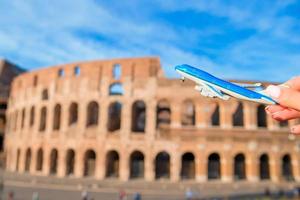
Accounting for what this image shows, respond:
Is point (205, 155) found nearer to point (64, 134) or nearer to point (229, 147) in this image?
point (229, 147)

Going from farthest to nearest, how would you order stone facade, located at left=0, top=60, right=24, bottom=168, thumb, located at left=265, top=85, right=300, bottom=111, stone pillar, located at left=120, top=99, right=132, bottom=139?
stone facade, located at left=0, top=60, right=24, bottom=168, stone pillar, located at left=120, top=99, right=132, bottom=139, thumb, located at left=265, top=85, right=300, bottom=111

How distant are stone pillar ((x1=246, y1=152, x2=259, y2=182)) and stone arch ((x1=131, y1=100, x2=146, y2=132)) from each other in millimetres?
10811

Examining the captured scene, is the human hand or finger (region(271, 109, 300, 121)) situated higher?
the human hand

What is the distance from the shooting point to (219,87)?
237 centimetres

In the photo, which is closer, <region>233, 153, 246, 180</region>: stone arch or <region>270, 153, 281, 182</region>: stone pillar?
<region>270, 153, 281, 182</region>: stone pillar

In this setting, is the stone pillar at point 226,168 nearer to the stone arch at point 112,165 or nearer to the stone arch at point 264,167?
the stone arch at point 264,167

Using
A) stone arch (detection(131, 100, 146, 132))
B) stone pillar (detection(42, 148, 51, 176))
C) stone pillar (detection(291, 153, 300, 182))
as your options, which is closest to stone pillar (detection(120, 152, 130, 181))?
stone arch (detection(131, 100, 146, 132))

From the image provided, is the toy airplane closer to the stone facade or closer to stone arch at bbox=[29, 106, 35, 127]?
stone arch at bbox=[29, 106, 35, 127]

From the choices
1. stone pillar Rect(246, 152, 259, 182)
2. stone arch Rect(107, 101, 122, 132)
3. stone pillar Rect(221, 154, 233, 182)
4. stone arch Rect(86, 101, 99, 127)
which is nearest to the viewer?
stone pillar Rect(221, 154, 233, 182)

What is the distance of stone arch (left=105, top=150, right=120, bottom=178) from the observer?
26.0 m

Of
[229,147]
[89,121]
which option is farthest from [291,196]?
[89,121]

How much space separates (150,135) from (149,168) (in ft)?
9.35


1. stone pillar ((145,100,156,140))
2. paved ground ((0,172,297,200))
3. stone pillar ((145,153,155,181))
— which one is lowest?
paved ground ((0,172,297,200))

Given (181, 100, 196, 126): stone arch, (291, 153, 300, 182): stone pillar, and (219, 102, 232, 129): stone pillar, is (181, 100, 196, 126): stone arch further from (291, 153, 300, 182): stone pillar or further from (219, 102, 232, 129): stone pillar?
(291, 153, 300, 182): stone pillar
